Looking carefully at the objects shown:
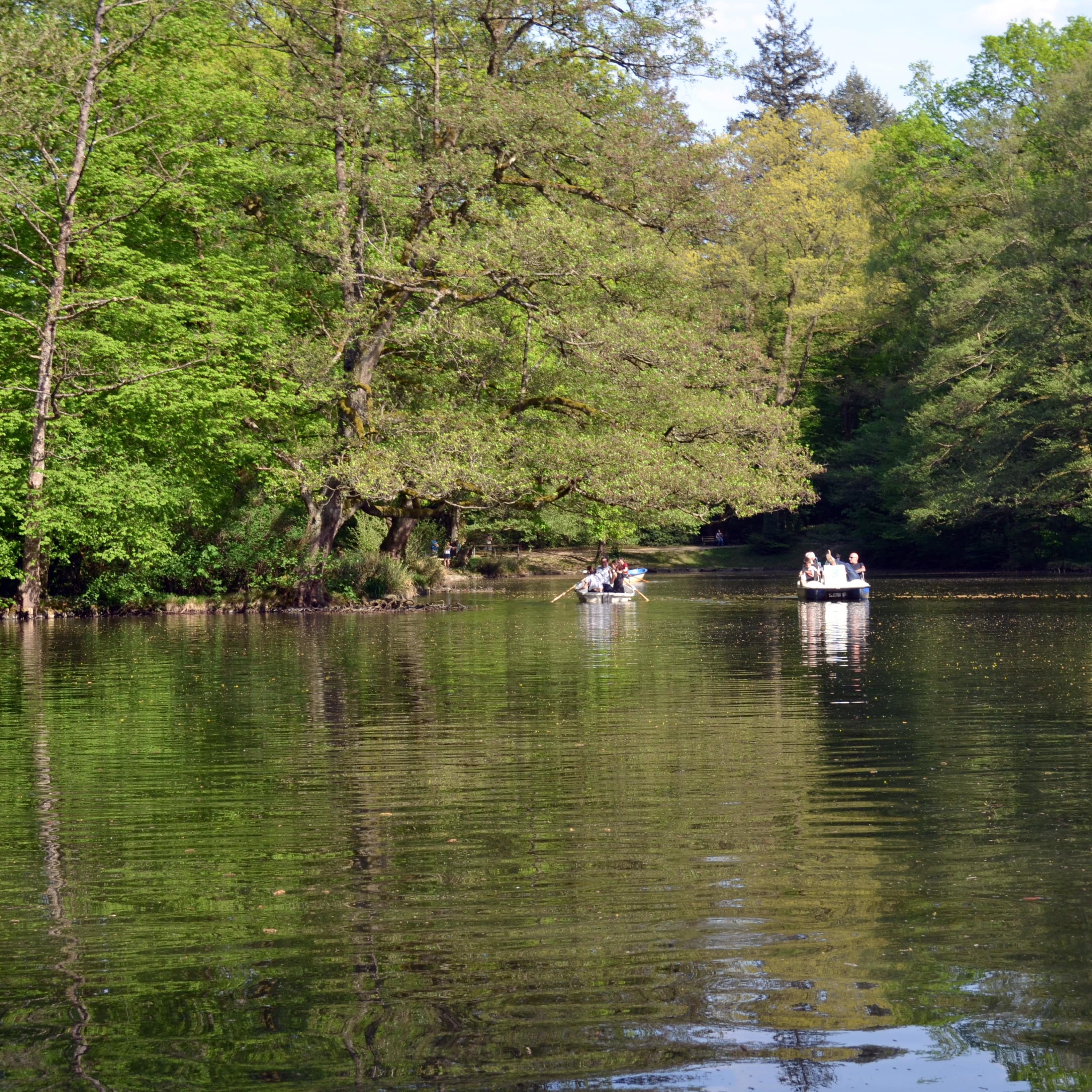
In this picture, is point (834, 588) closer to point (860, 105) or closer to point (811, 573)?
point (811, 573)

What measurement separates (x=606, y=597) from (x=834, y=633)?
14.4 m

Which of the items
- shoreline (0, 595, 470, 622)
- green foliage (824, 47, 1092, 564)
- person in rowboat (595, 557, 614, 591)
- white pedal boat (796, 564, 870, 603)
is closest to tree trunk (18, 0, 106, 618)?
shoreline (0, 595, 470, 622)

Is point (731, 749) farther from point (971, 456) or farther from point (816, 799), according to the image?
point (971, 456)

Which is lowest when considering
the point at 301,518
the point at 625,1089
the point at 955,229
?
the point at 625,1089

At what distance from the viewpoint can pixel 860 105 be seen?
107 meters

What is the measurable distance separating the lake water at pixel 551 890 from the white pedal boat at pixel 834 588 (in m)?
21.6

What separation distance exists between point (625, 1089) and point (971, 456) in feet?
173

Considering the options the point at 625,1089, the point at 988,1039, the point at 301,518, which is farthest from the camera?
the point at 301,518

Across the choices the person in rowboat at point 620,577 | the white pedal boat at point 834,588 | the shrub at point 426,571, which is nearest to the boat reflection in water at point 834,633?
the white pedal boat at point 834,588

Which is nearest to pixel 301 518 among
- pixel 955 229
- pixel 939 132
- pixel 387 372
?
pixel 387 372

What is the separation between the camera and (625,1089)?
4.70 metres

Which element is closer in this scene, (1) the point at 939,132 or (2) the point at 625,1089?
(2) the point at 625,1089

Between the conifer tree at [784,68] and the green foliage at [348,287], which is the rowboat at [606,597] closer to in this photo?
the green foliage at [348,287]

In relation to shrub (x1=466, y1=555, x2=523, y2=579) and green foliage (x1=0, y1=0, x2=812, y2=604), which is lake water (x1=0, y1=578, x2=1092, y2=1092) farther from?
shrub (x1=466, y1=555, x2=523, y2=579)
